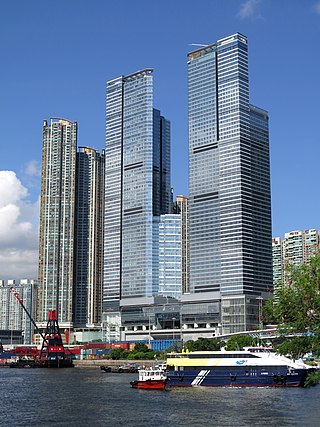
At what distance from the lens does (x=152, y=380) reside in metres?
141

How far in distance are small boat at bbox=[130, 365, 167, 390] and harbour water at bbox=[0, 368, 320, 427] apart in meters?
3.39

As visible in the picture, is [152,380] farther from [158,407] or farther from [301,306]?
[301,306]

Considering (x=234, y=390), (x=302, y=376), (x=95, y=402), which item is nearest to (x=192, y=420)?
(x=95, y=402)

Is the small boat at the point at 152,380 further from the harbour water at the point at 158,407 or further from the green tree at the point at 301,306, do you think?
the green tree at the point at 301,306

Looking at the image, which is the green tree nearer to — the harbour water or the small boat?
the harbour water

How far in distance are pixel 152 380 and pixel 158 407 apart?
36153 millimetres

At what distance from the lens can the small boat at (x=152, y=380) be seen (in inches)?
5507

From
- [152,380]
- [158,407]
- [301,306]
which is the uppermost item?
[301,306]

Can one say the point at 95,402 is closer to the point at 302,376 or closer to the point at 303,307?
the point at 302,376

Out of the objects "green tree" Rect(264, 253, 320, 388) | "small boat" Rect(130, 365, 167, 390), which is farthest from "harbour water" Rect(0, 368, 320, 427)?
"green tree" Rect(264, 253, 320, 388)

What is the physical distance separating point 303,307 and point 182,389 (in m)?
83.9

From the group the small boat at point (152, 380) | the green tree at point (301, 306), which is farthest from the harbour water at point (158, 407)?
the green tree at point (301, 306)

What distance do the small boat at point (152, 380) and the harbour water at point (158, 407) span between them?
339 cm

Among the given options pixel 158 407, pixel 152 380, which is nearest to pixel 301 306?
pixel 158 407
